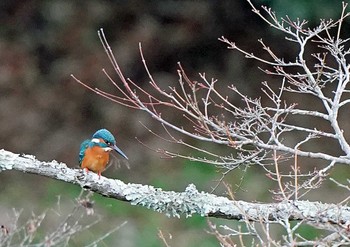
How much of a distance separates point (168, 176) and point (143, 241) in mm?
683

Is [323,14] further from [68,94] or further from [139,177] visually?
[68,94]

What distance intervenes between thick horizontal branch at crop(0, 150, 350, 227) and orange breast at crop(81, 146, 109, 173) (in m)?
0.52

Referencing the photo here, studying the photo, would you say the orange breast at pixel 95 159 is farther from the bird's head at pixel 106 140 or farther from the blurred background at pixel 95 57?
the blurred background at pixel 95 57

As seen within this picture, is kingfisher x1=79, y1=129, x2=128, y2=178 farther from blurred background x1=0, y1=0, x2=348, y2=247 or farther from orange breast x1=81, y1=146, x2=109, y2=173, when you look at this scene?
blurred background x1=0, y1=0, x2=348, y2=247

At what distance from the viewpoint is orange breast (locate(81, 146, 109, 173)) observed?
2820 millimetres

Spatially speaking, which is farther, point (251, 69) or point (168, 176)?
point (251, 69)

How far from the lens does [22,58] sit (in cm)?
620

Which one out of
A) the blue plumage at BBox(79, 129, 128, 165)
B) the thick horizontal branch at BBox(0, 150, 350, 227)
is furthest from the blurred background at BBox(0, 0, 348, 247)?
the thick horizontal branch at BBox(0, 150, 350, 227)

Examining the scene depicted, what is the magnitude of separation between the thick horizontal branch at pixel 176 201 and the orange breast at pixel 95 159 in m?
0.52

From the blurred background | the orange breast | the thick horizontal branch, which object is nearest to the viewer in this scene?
the thick horizontal branch

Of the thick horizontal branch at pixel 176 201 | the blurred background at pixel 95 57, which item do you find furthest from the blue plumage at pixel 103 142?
the blurred background at pixel 95 57

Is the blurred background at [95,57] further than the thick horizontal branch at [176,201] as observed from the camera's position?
Yes

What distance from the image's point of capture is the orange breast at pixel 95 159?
2.82 m

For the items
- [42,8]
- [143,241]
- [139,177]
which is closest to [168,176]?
[139,177]
